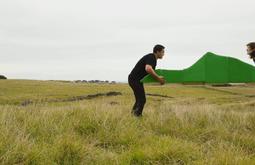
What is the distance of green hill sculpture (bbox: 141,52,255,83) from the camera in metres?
7.90

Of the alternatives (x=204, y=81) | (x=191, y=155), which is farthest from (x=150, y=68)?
(x=191, y=155)

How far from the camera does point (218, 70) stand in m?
7.93

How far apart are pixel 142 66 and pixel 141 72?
0.78ft

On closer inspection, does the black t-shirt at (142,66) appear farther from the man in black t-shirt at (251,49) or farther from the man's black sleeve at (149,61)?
the man in black t-shirt at (251,49)

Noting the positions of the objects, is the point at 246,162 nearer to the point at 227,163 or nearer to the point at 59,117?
the point at 227,163

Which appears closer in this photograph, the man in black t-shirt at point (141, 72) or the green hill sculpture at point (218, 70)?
the green hill sculpture at point (218, 70)

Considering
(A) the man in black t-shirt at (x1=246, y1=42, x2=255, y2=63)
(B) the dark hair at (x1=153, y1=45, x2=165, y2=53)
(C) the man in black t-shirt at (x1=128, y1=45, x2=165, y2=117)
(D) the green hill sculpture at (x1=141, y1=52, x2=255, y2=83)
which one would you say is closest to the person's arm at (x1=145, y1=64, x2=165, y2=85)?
(C) the man in black t-shirt at (x1=128, y1=45, x2=165, y2=117)

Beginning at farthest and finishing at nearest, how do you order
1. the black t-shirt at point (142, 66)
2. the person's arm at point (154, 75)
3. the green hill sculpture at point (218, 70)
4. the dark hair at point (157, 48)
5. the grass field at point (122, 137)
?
the dark hair at point (157, 48), the black t-shirt at point (142, 66), the person's arm at point (154, 75), the green hill sculpture at point (218, 70), the grass field at point (122, 137)

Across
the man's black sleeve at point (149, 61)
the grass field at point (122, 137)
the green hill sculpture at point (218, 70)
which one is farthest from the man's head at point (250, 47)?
the man's black sleeve at point (149, 61)

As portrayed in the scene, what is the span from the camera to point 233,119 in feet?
32.8

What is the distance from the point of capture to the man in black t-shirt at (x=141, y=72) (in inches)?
379

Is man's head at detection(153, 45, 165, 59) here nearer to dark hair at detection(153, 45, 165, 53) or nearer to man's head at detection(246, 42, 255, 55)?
dark hair at detection(153, 45, 165, 53)

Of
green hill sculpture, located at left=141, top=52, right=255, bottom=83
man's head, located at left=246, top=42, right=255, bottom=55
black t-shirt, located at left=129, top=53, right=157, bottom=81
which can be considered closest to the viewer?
green hill sculpture, located at left=141, top=52, right=255, bottom=83

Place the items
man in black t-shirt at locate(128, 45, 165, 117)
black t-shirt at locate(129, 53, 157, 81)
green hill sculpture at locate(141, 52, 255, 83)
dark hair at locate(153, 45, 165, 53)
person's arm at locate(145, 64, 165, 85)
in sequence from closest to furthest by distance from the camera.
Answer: green hill sculpture at locate(141, 52, 255, 83), person's arm at locate(145, 64, 165, 85), man in black t-shirt at locate(128, 45, 165, 117), black t-shirt at locate(129, 53, 157, 81), dark hair at locate(153, 45, 165, 53)
